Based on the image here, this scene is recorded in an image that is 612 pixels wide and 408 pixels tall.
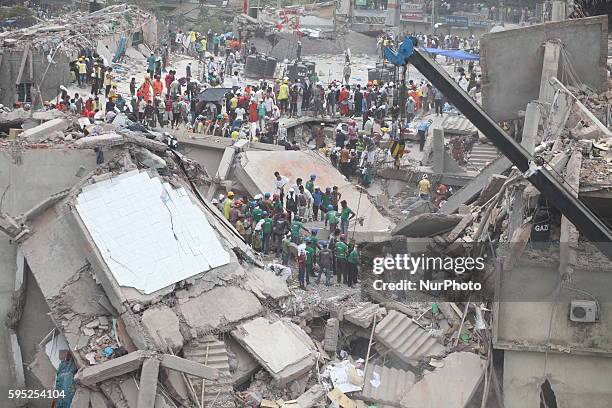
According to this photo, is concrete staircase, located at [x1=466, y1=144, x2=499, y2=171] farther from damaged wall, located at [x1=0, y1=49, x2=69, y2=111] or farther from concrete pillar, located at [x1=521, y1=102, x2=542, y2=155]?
damaged wall, located at [x1=0, y1=49, x2=69, y2=111]

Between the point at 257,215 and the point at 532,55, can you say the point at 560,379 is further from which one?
the point at 532,55

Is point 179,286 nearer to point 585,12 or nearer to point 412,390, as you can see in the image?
point 412,390

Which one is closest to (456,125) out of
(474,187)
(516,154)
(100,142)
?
(474,187)

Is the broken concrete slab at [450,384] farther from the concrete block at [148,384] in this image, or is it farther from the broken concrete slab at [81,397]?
the broken concrete slab at [81,397]

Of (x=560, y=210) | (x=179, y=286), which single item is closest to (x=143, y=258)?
(x=179, y=286)

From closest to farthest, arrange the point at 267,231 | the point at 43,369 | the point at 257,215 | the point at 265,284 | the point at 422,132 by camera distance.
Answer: the point at 43,369
the point at 265,284
the point at 267,231
the point at 257,215
the point at 422,132

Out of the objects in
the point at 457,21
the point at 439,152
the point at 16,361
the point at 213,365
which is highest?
the point at 457,21
